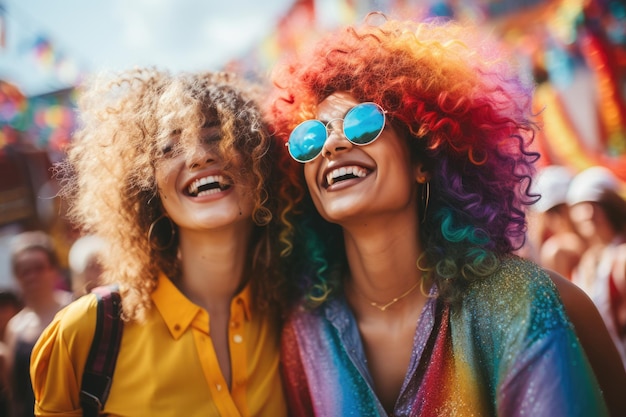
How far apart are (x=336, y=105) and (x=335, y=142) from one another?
18cm

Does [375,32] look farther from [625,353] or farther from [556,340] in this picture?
[625,353]

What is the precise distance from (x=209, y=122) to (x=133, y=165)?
0.38 metres

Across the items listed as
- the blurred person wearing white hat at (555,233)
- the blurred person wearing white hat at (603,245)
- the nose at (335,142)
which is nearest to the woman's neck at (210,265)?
the nose at (335,142)

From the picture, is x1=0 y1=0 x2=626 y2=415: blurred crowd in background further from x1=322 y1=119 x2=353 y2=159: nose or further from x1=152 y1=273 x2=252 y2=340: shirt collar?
x1=322 y1=119 x2=353 y2=159: nose

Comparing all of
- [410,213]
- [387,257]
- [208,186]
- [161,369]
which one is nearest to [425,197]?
[410,213]

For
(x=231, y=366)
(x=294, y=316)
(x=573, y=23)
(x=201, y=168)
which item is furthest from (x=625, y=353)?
(x=573, y=23)

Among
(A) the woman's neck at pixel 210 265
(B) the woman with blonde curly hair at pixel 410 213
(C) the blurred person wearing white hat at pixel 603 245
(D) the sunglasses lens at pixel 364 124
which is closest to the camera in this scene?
(B) the woman with blonde curly hair at pixel 410 213

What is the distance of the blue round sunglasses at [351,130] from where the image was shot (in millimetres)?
2021

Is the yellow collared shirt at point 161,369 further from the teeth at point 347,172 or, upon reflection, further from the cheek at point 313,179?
the teeth at point 347,172

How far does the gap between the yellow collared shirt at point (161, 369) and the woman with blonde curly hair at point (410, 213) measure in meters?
0.21

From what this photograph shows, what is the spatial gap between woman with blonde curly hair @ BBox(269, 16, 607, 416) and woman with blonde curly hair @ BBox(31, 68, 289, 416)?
20 cm

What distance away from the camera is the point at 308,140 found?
209 cm

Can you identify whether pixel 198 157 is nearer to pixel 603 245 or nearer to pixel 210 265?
pixel 210 265

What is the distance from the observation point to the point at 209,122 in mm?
2195
